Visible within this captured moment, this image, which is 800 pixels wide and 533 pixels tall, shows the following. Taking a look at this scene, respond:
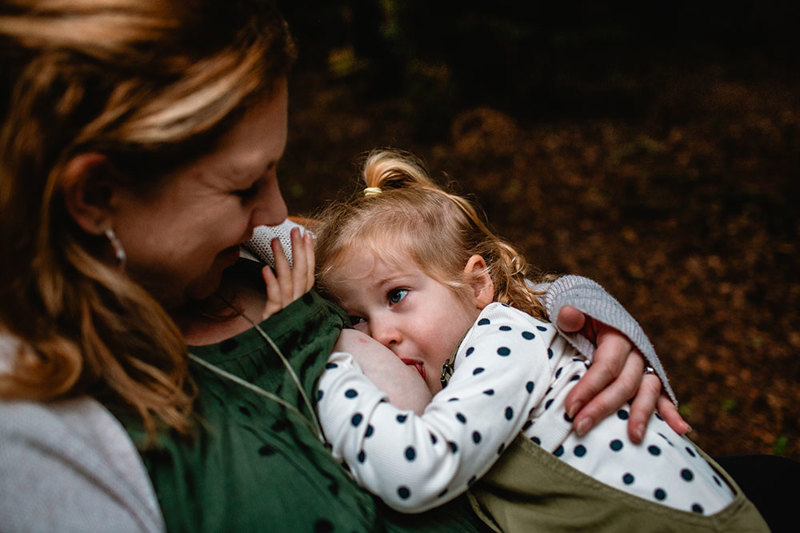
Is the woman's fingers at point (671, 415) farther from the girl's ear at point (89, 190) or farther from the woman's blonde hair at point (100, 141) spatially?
the girl's ear at point (89, 190)

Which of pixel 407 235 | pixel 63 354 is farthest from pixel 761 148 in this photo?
pixel 63 354

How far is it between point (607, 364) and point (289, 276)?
35.6 inches

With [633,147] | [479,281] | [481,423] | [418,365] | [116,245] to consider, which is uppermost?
[116,245]

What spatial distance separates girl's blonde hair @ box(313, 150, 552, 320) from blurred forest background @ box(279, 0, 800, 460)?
1.30 metres

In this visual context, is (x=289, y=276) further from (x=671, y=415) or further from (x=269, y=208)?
(x=671, y=415)

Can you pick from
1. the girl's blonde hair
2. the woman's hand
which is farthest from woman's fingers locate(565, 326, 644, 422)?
the girl's blonde hair

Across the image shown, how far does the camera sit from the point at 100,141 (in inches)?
42.0

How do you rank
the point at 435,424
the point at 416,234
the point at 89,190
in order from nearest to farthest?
the point at 89,190 < the point at 435,424 < the point at 416,234

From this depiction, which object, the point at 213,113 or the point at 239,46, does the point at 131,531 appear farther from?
the point at 239,46

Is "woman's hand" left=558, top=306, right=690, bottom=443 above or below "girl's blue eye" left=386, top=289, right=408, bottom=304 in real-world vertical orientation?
above

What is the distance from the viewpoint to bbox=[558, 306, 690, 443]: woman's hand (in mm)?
1508

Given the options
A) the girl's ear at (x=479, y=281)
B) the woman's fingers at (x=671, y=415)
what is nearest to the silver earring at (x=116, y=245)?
the girl's ear at (x=479, y=281)

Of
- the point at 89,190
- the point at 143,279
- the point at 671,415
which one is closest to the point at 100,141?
the point at 89,190

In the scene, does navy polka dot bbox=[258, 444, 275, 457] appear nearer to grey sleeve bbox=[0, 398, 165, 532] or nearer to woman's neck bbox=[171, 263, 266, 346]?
grey sleeve bbox=[0, 398, 165, 532]
